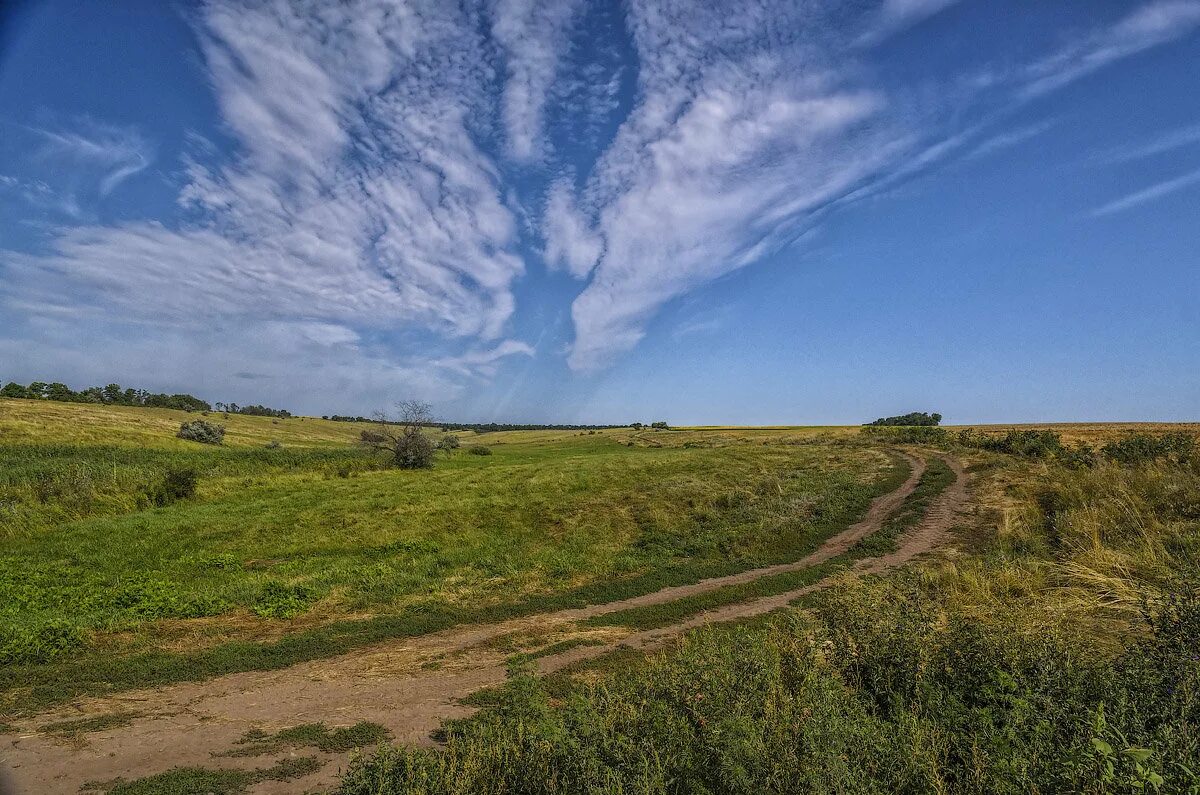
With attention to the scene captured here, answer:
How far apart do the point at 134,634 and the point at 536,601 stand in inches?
340

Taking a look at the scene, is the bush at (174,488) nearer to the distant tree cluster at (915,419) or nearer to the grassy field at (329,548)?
the grassy field at (329,548)

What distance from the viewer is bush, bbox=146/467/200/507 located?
1099 inches

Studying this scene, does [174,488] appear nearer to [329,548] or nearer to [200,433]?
[329,548]

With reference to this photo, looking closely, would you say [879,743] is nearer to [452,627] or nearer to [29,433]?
[452,627]

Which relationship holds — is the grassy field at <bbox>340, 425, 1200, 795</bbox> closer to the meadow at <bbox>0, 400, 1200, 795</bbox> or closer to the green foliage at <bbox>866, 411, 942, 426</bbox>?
the meadow at <bbox>0, 400, 1200, 795</bbox>

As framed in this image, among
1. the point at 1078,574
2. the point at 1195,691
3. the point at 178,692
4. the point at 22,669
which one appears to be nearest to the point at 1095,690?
the point at 1195,691

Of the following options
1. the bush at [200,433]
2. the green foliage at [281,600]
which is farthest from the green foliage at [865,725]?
the bush at [200,433]

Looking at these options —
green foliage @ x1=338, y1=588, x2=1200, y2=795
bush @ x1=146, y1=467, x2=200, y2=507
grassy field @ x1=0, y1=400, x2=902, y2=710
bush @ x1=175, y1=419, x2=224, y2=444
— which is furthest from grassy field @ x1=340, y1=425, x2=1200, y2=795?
bush @ x1=175, y1=419, x2=224, y2=444

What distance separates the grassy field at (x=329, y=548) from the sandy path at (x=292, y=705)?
0.88 meters

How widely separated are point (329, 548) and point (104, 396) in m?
138

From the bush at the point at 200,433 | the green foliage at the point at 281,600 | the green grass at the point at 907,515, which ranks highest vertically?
the bush at the point at 200,433

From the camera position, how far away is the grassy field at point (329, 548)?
10328mm

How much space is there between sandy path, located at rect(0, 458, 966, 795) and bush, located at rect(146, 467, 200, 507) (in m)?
25.8

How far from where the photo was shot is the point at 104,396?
369ft
